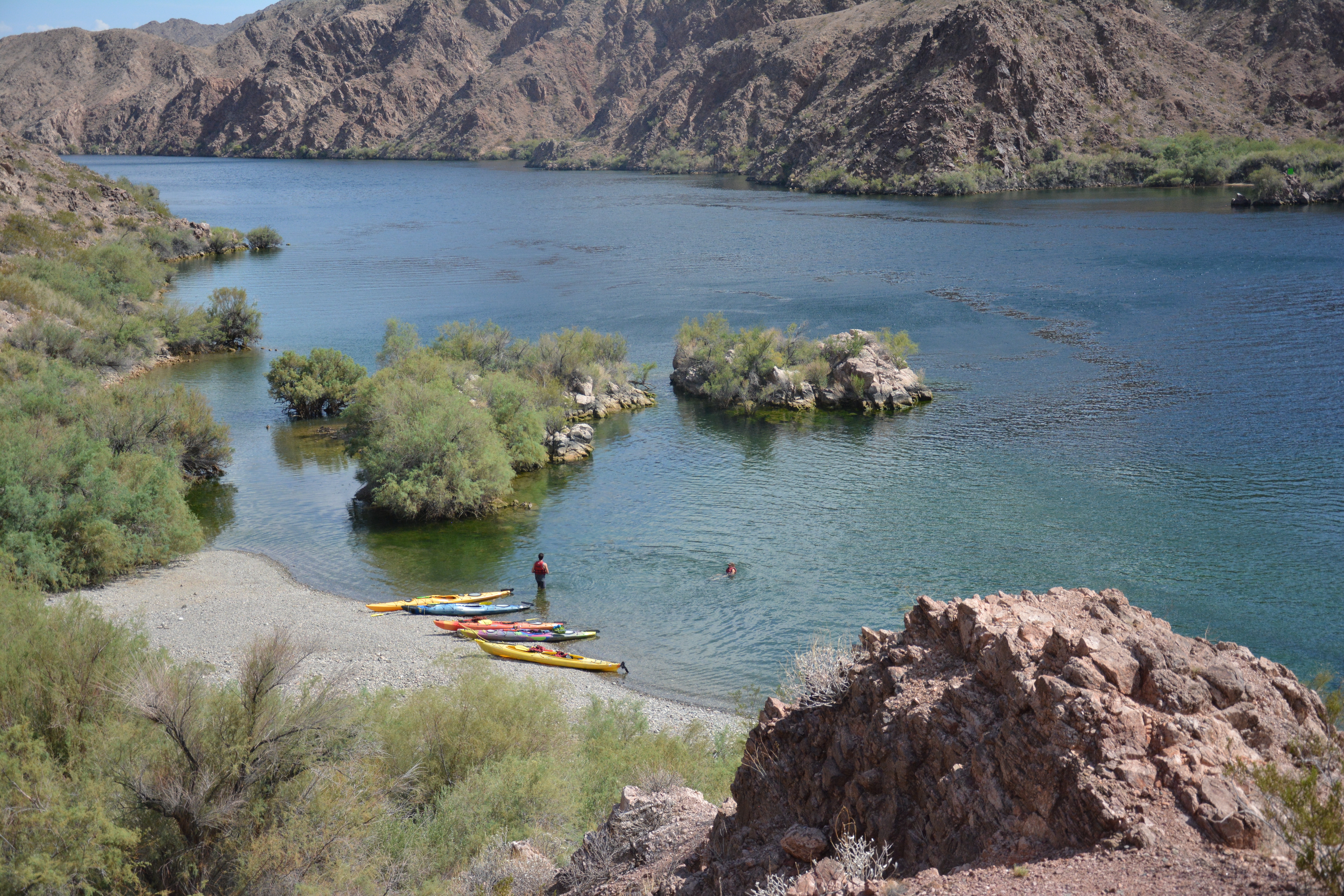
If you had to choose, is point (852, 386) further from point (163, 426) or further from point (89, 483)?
point (89, 483)

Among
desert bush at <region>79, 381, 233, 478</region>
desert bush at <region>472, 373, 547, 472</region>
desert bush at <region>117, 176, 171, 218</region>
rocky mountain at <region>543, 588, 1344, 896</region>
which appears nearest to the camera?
rocky mountain at <region>543, 588, 1344, 896</region>

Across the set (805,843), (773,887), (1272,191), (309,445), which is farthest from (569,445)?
(1272,191)

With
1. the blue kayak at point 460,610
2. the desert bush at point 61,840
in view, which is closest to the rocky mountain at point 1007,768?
the desert bush at point 61,840

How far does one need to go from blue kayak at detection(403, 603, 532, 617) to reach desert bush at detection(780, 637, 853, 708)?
634 inches

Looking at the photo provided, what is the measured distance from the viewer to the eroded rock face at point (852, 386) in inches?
1784

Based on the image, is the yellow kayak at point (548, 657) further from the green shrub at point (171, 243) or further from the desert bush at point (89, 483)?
the green shrub at point (171, 243)

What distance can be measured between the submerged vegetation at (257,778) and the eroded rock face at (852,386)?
31890mm

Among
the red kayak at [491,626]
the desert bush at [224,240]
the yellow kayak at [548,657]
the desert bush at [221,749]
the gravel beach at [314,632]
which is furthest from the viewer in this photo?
the desert bush at [224,240]

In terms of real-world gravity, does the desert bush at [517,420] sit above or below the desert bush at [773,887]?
below

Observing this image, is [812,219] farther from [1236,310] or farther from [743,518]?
[743,518]

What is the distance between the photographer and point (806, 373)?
4753 centimetres

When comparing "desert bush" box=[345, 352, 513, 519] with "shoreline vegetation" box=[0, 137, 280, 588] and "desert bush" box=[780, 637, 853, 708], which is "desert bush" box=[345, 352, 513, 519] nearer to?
"shoreline vegetation" box=[0, 137, 280, 588]

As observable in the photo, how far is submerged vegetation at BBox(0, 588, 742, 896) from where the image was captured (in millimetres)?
10898

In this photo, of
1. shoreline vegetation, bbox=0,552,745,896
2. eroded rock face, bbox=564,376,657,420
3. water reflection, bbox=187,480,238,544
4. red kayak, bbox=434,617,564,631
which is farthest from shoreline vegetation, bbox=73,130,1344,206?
shoreline vegetation, bbox=0,552,745,896
